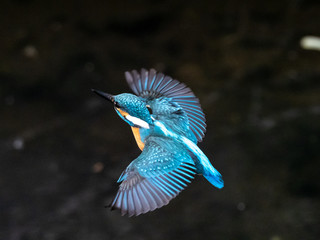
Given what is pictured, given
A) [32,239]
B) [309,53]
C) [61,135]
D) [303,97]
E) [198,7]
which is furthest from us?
[198,7]

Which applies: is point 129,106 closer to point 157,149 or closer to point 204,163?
point 157,149

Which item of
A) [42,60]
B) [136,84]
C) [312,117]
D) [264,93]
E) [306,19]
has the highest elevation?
[42,60]

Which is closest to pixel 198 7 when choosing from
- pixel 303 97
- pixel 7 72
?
pixel 303 97

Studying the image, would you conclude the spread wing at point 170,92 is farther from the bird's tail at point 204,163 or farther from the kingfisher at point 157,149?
the bird's tail at point 204,163

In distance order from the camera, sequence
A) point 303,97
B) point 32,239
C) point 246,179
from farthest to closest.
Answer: point 303,97, point 246,179, point 32,239

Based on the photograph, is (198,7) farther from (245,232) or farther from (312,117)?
(245,232)

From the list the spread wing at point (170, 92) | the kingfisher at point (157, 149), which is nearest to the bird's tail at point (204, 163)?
the kingfisher at point (157, 149)

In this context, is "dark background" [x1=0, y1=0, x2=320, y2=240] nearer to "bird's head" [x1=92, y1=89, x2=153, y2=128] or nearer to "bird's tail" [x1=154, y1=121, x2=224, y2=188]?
"bird's tail" [x1=154, y1=121, x2=224, y2=188]
